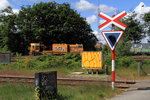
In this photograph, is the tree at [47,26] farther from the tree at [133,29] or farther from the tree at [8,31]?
the tree at [133,29]

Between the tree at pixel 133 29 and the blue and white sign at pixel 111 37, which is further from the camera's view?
the tree at pixel 133 29

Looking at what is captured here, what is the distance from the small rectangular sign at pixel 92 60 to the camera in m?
16.8

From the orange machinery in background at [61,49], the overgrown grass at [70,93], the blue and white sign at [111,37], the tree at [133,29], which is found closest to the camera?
the overgrown grass at [70,93]

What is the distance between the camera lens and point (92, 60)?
1705cm

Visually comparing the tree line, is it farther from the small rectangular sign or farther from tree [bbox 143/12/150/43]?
the small rectangular sign

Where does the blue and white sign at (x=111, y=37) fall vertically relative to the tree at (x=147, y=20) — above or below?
below

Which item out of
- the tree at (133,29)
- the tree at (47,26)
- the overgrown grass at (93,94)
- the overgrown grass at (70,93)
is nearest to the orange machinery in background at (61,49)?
the tree at (47,26)

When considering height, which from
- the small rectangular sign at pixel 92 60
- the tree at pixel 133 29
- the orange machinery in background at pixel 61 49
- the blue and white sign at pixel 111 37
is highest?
the tree at pixel 133 29

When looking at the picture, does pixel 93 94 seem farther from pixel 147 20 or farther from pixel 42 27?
pixel 147 20

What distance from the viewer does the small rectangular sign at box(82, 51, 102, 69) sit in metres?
16.8

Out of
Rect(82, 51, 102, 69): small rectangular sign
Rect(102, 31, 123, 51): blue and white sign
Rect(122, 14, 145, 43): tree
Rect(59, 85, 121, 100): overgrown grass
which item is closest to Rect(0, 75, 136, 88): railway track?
Rect(59, 85, 121, 100): overgrown grass

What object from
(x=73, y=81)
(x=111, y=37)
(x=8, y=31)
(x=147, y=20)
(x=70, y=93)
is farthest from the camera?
(x=147, y=20)

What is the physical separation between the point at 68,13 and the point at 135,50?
19.6 m

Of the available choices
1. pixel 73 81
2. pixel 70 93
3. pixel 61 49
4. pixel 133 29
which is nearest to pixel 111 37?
pixel 70 93
